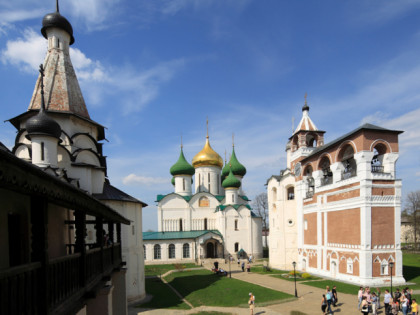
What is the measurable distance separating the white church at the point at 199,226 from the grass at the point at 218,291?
26.3 feet

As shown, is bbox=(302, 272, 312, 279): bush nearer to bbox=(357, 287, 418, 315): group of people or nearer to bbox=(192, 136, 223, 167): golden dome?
bbox=(357, 287, 418, 315): group of people

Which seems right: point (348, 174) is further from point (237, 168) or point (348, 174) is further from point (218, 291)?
point (237, 168)

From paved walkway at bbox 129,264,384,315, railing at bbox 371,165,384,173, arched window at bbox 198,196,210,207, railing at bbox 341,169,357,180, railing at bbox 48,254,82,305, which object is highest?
railing at bbox 371,165,384,173

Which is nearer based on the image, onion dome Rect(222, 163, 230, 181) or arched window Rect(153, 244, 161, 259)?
arched window Rect(153, 244, 161, 259)

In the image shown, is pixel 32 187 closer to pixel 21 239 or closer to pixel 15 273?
pixel 15 273

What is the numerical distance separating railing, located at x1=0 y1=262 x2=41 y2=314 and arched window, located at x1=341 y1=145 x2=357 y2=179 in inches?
834

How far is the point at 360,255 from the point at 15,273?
64.3 ft

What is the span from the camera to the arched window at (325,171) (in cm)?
2333

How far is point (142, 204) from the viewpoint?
61.8ft

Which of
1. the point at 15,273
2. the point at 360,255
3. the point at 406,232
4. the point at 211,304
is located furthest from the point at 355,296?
the point at 406,232

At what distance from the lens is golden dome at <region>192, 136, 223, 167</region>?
133ft

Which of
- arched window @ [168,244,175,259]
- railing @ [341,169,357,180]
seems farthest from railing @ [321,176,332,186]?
arched window @ [168,244,175,259]

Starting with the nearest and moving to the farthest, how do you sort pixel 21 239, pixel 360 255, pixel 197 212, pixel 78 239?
pixel 78 239 < pixel 21 239 < pixel 360 255 < pixel 197 212

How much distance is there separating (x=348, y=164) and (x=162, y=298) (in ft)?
53.1
